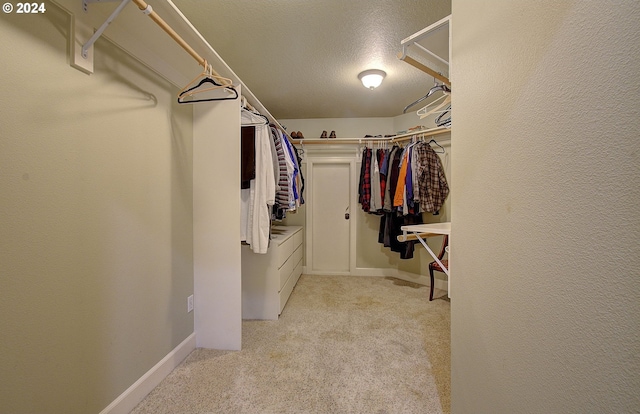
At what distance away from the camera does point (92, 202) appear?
104cm

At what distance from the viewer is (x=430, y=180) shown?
2.72 m

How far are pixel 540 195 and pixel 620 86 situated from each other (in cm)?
22

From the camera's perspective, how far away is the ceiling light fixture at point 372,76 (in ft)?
7.54

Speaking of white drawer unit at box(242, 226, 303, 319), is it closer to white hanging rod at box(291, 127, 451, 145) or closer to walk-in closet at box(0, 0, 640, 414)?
walk-in closet at box(0, 0, 640, 414)

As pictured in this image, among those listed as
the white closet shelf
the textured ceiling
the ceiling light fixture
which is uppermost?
the textured ceiling

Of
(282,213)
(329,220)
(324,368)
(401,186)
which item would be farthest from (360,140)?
(324,368)

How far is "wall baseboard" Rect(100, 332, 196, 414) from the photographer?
1152 mm

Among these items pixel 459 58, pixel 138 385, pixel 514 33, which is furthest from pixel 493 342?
pixel 138 385

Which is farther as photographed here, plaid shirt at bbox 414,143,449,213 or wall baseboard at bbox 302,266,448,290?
wall baseboard at bbox 302,266,448,290

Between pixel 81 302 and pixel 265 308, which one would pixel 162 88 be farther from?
pixel 265 308

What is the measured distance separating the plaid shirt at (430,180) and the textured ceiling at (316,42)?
2.35 ft

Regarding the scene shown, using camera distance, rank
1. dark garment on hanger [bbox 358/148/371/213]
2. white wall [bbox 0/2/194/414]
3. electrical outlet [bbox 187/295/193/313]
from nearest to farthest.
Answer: white wall [bbox 0/2/194/414] < electrical outlet [bbox 187/295/193/313] < dark garment on hanger [bbox 358/148/371/213]

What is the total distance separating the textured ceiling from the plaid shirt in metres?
0.71

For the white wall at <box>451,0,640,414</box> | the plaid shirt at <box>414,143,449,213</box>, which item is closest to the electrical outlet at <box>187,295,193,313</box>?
the white wall at <box>451,0,640,414</box>
